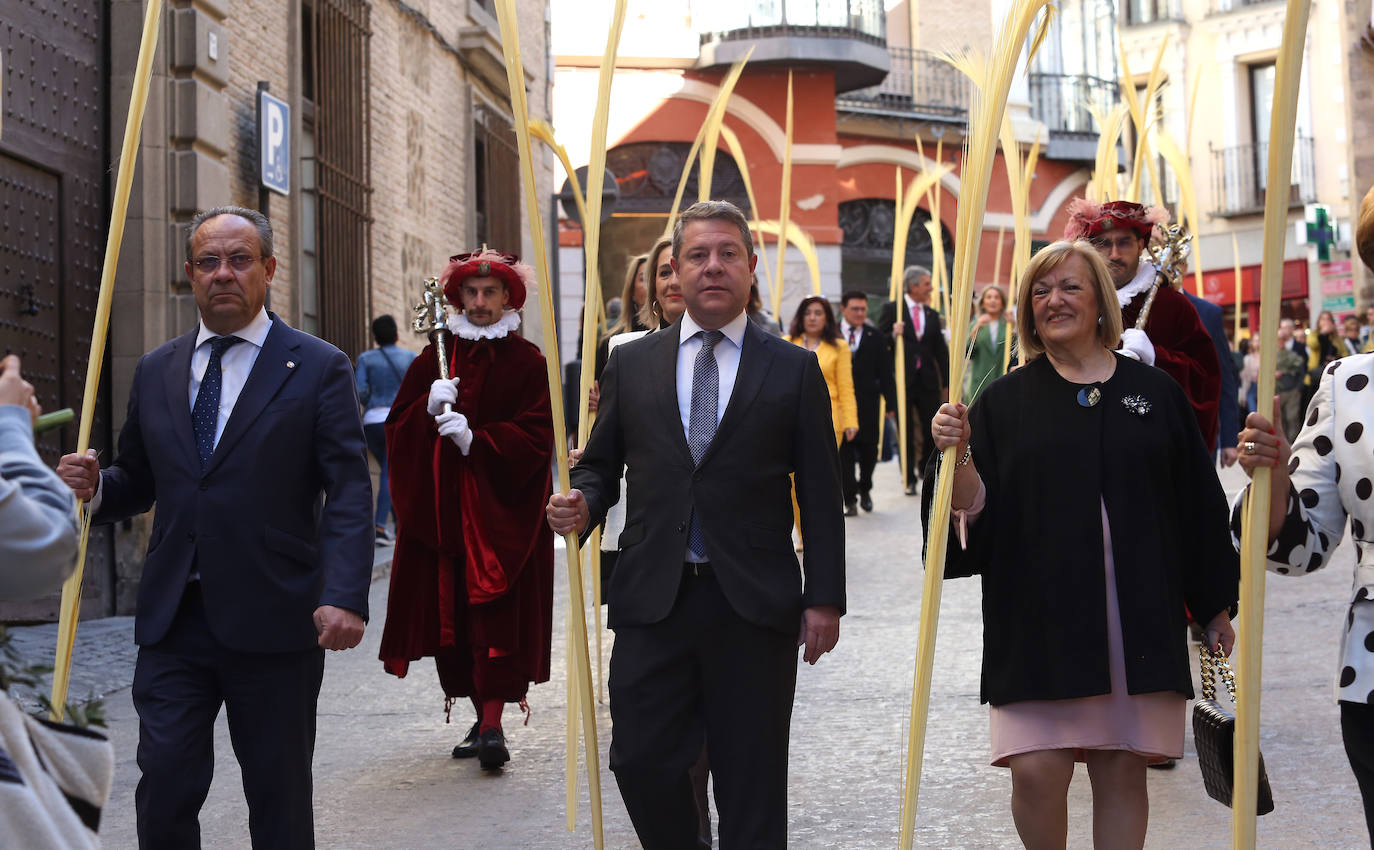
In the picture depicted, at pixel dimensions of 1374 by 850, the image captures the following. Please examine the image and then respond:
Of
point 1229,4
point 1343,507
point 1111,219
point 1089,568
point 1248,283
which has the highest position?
point 1229,4

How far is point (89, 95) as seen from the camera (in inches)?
404

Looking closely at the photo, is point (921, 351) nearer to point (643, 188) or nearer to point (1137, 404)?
point (1137, 404)

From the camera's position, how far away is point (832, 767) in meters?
6.38

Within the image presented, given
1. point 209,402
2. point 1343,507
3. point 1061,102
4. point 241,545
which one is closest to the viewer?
point 1343,507

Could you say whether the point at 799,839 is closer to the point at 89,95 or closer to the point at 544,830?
the point at 544,830

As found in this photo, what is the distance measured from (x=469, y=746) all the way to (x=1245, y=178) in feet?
118

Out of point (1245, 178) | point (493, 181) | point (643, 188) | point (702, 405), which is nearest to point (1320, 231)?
point (643, 188)

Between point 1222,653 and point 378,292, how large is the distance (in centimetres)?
1194

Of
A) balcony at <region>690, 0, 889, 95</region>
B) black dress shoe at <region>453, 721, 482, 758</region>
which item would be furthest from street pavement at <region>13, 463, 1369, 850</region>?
balcony at <region>690, 0, 889, 95</region>

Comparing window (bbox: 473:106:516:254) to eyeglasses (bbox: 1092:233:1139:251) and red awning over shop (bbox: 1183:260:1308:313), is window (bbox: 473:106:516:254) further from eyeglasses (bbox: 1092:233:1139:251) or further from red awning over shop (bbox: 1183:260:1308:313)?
red awning over shop (bbox: 1183:260:1308:313)

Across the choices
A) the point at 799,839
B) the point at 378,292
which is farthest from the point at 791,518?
the point at 378,292

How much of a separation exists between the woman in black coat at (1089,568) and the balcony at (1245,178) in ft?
119

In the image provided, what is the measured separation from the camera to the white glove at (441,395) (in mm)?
6566

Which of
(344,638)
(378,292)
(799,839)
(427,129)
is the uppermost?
(427,129)
